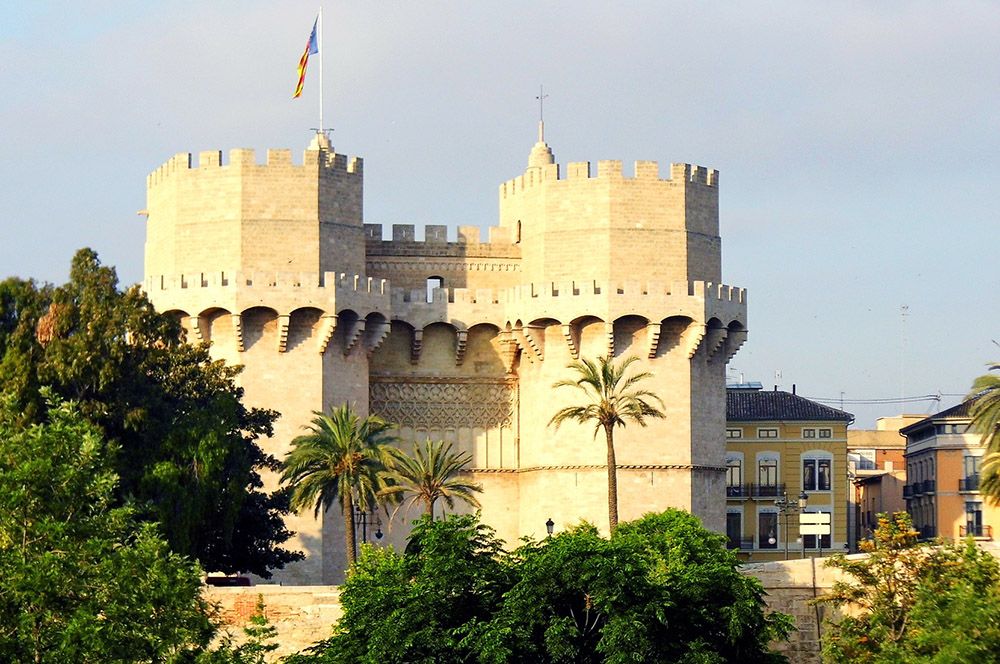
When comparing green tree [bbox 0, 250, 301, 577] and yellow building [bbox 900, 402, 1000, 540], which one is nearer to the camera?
green tree [bbox 0, 250, 301, 577]

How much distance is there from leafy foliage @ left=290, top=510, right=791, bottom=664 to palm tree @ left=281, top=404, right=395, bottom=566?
42.8 feet

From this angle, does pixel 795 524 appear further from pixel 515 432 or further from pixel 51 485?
pixel 51 485

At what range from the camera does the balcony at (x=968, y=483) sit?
9475 cm

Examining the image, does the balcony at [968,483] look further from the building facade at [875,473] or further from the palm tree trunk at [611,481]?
the palm tree trunk at [611,481]

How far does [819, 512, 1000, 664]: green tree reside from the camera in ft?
147

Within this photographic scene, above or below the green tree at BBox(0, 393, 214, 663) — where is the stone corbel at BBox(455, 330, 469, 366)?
above

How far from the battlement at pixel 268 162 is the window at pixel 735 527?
75.5 ft

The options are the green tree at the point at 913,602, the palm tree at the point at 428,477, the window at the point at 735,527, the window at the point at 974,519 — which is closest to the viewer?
the green tree at the point at 913,602

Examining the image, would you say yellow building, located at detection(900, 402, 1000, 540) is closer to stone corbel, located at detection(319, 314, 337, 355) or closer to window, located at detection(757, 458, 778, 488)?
window, located at detection(757, 458, 778, 488)

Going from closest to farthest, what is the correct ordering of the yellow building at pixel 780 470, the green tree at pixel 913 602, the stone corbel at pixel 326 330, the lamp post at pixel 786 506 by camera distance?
the green tree at pixel 913 602 < the stone corbel at pixel 326 330 < the lamp post at pixel 786 506 < the yellow building at pixel 780 470

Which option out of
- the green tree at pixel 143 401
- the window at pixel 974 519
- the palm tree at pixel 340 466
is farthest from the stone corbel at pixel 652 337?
the window at pixel 974 519

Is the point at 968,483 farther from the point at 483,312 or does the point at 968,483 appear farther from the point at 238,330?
the point at 238,330

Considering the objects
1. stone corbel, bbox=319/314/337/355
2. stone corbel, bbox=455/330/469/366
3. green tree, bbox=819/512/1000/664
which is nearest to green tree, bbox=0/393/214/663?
green tree, bbox=819/512/1000/664

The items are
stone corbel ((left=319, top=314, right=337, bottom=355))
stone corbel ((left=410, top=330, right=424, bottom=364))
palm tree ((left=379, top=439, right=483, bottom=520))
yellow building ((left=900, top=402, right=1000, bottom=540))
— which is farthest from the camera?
yellow building ((left=900, top=402, right=1000, bottom=540))
